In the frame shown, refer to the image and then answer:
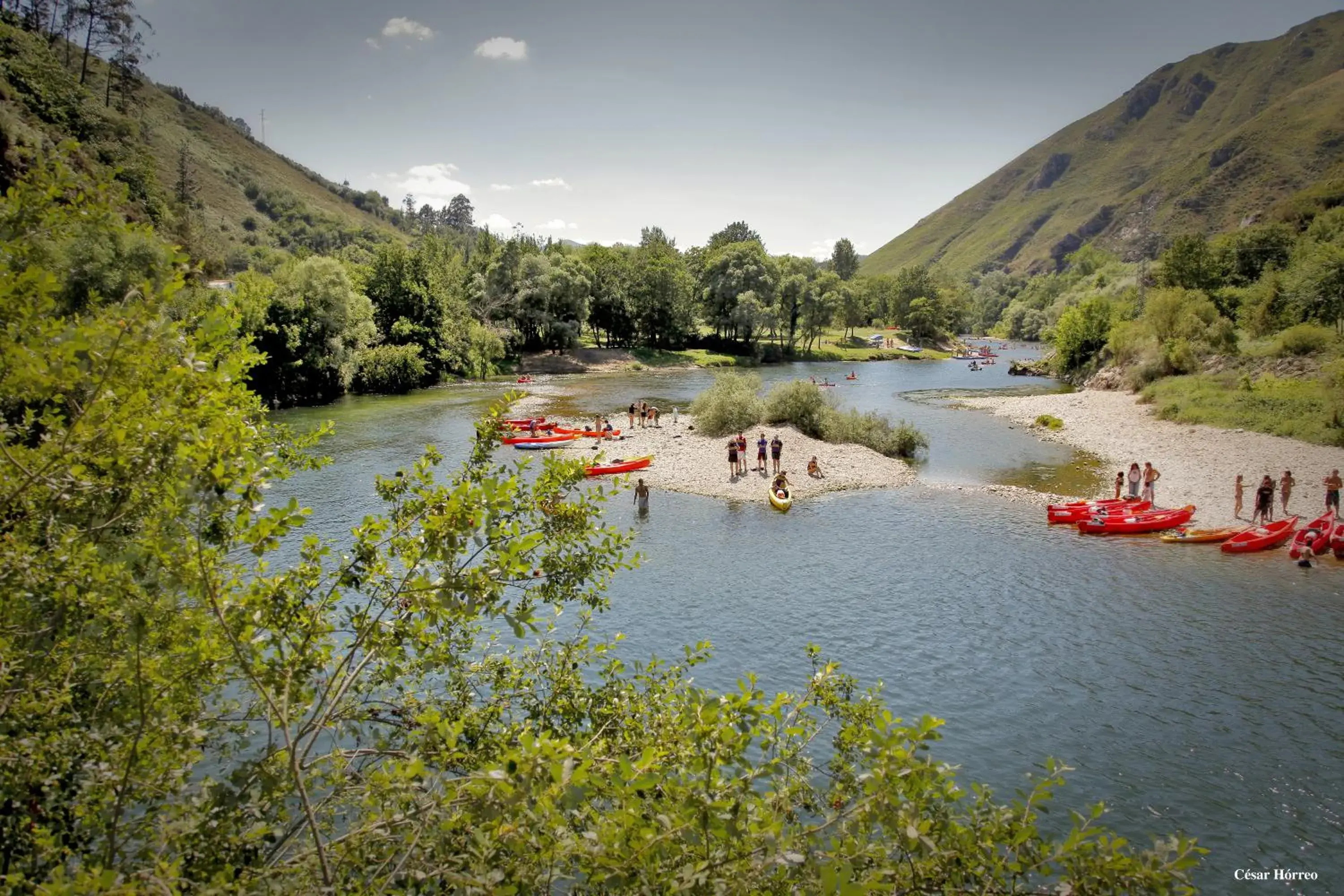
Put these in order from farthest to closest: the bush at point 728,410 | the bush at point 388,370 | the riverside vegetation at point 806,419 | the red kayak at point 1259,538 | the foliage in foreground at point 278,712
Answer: the bush at point 388,370 → the bush at point 728,410 → the riverside vegetation at point 806,419 → the red kayak at point 1259,538 → the foliage in foreground at point 278,712

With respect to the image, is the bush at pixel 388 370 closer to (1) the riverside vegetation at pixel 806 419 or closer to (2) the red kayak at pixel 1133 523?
(1) the riverside vegetation at pixel 806 419

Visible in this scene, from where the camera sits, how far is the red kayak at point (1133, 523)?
27.6 metres

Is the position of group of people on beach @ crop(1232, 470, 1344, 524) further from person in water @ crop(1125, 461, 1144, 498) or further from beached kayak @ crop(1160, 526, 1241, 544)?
person in water @ crop(1125, 461, 1144, 498)

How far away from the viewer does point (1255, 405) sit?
4388 cm

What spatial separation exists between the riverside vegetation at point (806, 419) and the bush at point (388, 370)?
36.6 m

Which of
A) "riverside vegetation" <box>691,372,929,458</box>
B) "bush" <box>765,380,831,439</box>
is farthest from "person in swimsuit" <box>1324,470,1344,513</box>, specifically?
"bush" <box>765,380,831,439</box>

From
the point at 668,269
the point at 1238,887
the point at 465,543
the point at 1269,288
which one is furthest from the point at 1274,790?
the point at 668,269

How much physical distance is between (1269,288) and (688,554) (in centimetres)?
7456

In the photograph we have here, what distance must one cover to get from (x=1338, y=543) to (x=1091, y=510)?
7345 millimetres

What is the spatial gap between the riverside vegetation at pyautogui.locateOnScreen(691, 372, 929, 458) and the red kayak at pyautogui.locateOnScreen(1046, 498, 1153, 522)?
1219cm

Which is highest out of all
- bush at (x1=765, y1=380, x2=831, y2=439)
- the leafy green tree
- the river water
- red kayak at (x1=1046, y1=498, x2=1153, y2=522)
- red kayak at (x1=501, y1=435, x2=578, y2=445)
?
the leafy green tree

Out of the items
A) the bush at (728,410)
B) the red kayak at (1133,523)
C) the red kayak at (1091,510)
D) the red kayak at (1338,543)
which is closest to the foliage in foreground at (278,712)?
the red kayak at (1133,523)

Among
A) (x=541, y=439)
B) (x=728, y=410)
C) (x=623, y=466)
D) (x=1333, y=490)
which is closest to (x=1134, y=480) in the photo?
(x=1333, y=490)

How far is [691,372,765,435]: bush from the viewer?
4319 cm
